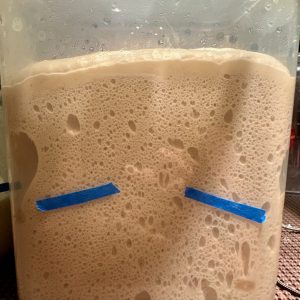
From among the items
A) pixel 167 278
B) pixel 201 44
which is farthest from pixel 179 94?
pixel 167 278

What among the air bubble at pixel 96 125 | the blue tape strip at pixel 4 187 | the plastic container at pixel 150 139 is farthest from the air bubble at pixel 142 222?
the blue tape strip at pixel 4 187

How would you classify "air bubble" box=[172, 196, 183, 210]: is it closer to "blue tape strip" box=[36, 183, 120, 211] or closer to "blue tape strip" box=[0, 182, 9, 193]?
"blue tape strip" box=[36, 183, 120, 211]

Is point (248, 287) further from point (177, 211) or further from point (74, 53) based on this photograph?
point (74, 53)

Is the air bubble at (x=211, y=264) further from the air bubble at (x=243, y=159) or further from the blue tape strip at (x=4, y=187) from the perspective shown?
the blue tape strip at (x=4, y=187)

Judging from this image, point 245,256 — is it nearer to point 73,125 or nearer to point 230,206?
point 230,206

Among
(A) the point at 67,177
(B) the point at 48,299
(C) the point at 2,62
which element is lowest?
(B) the point at 48,299

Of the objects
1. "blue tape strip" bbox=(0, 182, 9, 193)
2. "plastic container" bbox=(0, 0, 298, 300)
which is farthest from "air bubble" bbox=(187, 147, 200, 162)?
"blue tape strip" bbox=(0, 182, 9, 193)

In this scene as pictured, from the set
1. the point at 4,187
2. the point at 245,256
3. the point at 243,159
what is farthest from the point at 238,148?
the point at 4,187
